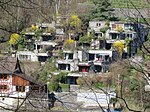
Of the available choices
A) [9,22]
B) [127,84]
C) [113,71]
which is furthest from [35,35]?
[9,22]

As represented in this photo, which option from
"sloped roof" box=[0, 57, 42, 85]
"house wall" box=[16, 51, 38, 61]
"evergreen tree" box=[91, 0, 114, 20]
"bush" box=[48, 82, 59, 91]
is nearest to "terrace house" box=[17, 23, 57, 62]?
"house wall" box=[16, 51, 38, 61]

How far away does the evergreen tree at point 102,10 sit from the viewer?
12.0 metres

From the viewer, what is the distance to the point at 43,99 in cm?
166

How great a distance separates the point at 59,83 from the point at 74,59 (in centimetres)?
112

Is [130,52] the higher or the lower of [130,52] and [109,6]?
the lower

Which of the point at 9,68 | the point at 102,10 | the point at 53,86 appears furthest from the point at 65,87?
the point at 9,68

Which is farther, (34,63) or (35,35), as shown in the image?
(35,35)

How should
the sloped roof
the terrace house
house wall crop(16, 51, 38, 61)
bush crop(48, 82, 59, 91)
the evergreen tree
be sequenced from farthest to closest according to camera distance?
the evergreen tree < the terrace house < house wall crop(16, 51, 38, 61) < bush crop(48, 82, 59, 91) < the sloped roof

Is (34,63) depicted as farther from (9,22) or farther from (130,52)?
(9,22)

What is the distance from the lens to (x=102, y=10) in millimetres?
12250

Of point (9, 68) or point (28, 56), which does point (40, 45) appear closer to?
point (28, 56)

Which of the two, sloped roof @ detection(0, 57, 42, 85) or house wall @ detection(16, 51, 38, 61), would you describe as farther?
house wall @ detection(16, 51, 38, 61)

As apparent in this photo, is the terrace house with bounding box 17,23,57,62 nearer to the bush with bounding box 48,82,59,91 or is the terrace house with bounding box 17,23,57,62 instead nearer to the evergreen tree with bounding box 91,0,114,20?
the evergreen tree with bounding box 91,0,114,20

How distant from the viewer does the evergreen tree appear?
39.5 feet
